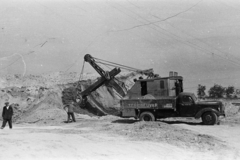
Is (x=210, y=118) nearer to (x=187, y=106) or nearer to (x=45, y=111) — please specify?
(x=187, y=106)

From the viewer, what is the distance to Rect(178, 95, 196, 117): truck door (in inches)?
659

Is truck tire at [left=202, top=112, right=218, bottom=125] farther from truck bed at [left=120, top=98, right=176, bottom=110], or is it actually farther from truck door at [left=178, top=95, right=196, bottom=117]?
truck bed at [left=120, top=98, right=176, bottom=110]

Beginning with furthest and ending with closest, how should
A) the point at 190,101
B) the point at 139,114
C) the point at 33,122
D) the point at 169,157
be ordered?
1. the point at 33,122
2. the point at 139,114
3. the point at 190,101
4. the point at 169,157

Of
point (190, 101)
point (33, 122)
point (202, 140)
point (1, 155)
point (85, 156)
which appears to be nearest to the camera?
point (1, 155)

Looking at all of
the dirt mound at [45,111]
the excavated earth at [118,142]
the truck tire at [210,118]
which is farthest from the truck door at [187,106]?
the dirt mound at [45,111]

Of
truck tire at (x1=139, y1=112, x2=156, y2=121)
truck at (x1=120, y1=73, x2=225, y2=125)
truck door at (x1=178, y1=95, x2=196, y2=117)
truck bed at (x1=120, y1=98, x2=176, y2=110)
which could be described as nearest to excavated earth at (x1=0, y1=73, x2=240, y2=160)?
truck at (x1=120, y1=73, x2=225, y2=125)

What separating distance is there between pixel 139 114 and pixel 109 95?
10535mm

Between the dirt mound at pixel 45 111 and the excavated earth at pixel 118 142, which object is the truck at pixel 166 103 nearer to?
the excavated earth at pixel 118 142

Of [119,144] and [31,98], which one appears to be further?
[31,98]

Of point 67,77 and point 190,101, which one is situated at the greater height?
point 67,77

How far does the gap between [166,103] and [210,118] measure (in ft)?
8.44

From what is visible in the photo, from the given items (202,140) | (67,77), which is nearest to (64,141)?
(202,140)

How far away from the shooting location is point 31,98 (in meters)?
25.5

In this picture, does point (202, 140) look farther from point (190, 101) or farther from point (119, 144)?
point (190, 101)
